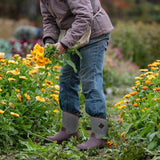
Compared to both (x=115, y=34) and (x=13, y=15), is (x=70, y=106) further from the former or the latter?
(x=13, y=15)

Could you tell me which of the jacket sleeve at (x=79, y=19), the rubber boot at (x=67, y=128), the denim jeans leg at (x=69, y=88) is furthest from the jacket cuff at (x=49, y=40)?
the rubber boot at (x=67, y=128)

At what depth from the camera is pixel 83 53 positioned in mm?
2742

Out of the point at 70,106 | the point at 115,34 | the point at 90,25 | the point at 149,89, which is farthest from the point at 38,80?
the point at 115,34

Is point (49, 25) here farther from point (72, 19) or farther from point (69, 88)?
point (69, 88)

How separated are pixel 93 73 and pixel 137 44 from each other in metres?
6.06

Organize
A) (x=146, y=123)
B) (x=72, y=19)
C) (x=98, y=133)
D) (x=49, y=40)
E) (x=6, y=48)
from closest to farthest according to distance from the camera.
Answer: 1. (x=146, y=123)
2. (x=72, y=19)
3. (x=98, y=133)
4. (x=49, y=40)
5. (x=6, y=48)

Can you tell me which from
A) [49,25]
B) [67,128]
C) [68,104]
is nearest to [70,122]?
[67,128]

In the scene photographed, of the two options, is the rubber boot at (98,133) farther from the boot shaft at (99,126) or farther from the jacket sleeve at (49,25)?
the jacket sleeve at (49,25)

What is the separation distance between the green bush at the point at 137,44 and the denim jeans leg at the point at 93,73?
5358 millimetres

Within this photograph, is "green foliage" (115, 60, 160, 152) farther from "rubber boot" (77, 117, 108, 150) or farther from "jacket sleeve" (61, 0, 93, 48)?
"jacket sleeve" (61, 0, 93, 48)

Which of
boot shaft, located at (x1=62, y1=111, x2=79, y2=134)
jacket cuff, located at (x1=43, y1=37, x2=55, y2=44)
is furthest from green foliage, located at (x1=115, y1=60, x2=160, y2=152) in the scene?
jacket cuff, located at (x1=43, y1=37, x2=55, y2=44)

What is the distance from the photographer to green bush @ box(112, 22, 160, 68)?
27.3 feet

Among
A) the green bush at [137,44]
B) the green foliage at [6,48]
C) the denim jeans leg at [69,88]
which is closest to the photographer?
the denim jeans leg at [69,88]

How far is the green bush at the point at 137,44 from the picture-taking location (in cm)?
832
